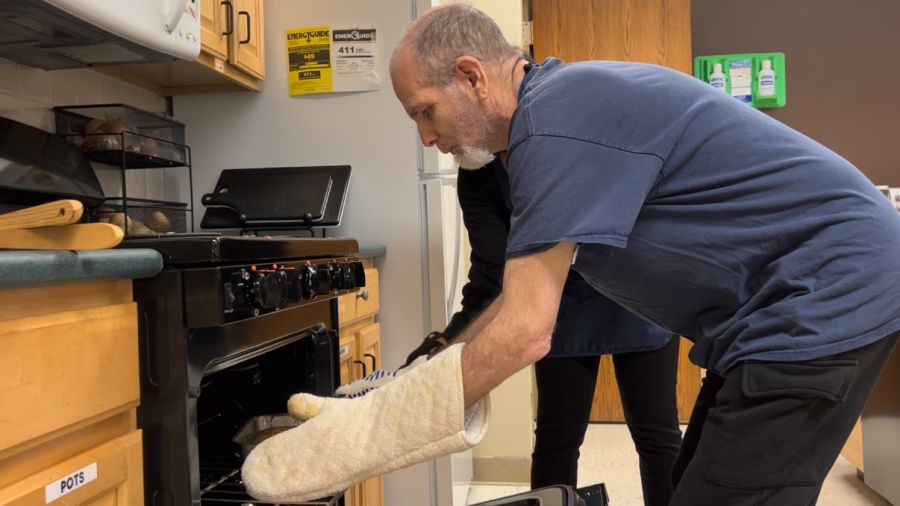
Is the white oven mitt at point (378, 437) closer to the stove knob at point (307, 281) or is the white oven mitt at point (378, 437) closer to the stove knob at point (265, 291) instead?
the stove knob at point (265, 291)

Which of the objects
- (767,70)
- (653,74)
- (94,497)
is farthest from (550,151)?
(767,70)

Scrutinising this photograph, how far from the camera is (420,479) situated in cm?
198

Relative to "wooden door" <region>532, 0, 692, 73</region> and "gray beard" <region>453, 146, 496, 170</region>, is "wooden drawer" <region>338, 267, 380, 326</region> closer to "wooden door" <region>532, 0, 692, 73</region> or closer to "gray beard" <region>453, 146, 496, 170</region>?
"gray beard" <region>453, 146, 496, 170</region>

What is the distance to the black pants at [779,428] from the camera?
2.78 ft

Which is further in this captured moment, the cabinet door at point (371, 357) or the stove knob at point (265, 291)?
the cabinet door at point (371, 357)

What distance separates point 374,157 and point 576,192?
1.31 meters

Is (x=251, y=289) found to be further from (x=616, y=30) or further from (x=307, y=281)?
(x=616, y=30)

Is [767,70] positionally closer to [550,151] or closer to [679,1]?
[679,1]

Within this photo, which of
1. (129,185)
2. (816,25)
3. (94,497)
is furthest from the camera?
(816,25)

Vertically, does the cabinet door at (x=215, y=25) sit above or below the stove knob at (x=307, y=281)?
above

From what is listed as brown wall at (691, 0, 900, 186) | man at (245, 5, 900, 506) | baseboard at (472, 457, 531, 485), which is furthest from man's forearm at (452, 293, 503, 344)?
brown wall at (691, 0, 900, 186)

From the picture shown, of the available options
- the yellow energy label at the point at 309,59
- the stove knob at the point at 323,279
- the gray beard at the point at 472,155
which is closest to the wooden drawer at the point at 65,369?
the stove knob at the point at 323,279

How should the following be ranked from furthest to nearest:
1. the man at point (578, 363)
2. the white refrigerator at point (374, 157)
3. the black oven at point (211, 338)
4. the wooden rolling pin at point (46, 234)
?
the white refrigerator at point (374, 157) < the man at point (578, 363) < the black oven at point (211, 338) < the wooden rolling pin at point (46, 234)

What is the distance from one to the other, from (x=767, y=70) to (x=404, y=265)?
2599 millimetres
